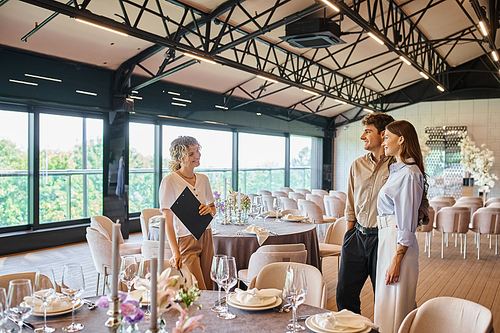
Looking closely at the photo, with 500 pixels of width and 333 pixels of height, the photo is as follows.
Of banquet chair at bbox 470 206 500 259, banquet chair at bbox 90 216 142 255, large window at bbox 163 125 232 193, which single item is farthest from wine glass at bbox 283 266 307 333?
large window at bbox 163 125 232 193

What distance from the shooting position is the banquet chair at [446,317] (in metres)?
1.91

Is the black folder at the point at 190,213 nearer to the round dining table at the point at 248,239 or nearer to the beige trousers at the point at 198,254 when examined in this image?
the beige trousers at the point at 198,254

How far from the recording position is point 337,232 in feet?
17.0

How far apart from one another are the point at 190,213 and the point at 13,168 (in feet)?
18.3

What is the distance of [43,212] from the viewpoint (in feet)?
24.9

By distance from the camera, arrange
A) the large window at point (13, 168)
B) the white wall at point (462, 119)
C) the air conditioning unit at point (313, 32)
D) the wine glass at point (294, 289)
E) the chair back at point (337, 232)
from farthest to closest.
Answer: the white wall at point (462, 119), the large window at point (13, 168), the air conditioning unit at point (313, 32), the chair back at point (337, 232), the wine glass at point (294, 289)

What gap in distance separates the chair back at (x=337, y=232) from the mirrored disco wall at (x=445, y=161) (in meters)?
10.3

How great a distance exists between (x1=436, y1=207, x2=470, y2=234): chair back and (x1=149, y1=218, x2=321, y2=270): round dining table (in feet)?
12.3

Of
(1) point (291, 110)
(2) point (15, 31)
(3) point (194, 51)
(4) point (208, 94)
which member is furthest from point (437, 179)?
(2) point (15, 31)

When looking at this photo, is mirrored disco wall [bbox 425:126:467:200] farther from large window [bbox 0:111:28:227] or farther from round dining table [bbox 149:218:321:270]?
large window [bbox 0:111:28:227]

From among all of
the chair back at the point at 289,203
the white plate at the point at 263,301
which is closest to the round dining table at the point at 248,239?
the white plate at the point at 263,301

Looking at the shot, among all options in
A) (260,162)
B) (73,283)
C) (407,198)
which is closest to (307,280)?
(407,198)

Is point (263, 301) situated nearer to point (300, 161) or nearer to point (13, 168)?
point (13, 168)

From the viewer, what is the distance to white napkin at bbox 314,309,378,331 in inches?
71.1
